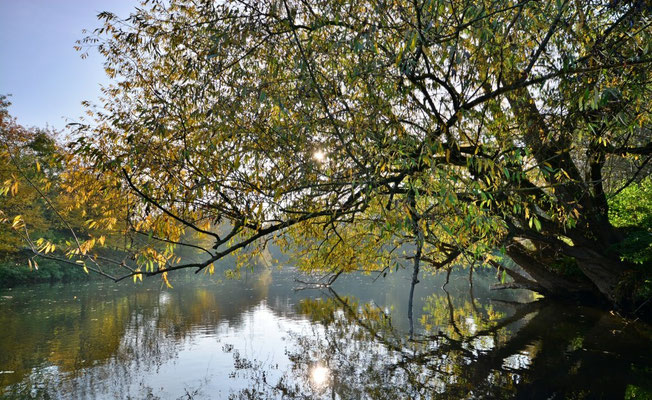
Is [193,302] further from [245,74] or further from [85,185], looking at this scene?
A: [245,74]

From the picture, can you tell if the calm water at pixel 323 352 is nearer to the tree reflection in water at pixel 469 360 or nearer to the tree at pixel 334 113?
the tree reflection in water at pixel 469 360

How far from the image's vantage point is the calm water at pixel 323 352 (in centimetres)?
955

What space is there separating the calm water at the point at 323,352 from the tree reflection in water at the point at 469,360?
4 centimetres

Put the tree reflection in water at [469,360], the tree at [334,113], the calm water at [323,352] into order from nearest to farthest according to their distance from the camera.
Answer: the tree at [334,113] → the tree reflection in water at [469,360] → the calm water at [323,352]

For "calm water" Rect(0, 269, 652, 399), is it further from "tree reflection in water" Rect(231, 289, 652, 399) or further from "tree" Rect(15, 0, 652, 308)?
"tree" Rect(15, 0, 652, 308)

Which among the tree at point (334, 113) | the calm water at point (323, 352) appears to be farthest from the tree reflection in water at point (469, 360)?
the tree at point (334, 113)

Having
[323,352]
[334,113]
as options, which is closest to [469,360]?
[323,352]

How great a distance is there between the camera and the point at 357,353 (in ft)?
40.8

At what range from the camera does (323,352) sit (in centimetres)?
1282

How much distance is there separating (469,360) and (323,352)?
4.19m

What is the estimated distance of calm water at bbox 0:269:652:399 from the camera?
376 inches

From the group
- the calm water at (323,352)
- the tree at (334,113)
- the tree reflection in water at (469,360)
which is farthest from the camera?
the calm water at (323,352)

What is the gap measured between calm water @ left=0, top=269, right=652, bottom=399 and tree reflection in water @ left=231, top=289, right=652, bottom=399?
4 centimetres

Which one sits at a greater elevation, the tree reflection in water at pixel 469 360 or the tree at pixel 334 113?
the tree at pixel 334 113
